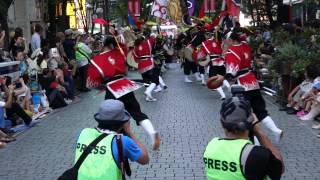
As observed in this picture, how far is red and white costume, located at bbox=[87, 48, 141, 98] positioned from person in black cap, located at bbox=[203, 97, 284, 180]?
4290 mm

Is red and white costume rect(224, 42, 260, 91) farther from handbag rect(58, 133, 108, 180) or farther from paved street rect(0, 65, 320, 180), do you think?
handbag rect(58, 133, 108, 180)

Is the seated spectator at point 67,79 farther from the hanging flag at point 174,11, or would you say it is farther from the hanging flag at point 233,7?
the hanging flag at point 174,11

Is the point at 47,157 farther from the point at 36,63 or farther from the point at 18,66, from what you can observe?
the point at 36,63

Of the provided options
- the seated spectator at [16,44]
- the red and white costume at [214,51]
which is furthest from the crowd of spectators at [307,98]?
the seated spectator at [16,44]

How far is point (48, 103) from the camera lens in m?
13.9

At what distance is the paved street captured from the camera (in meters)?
7.64

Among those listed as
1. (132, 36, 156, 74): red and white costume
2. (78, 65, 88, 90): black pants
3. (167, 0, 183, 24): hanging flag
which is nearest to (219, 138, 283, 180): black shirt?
(132, 36, 156, 74): red and white costume

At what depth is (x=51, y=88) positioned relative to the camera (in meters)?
14.4

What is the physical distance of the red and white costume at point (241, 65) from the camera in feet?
27.2

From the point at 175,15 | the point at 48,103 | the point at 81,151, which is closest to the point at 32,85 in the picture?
the point at 48,103

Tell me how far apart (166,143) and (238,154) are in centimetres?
600

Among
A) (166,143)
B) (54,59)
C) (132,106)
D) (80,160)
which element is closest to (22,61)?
(54,59)

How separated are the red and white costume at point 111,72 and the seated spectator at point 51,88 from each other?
657 centimetres

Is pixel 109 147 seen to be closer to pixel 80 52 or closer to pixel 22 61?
pixel 22 61
